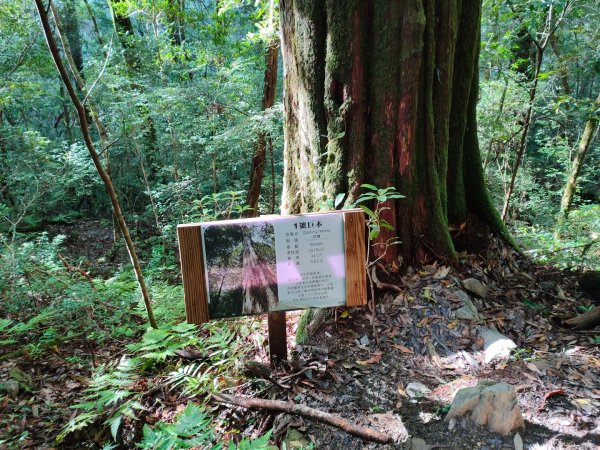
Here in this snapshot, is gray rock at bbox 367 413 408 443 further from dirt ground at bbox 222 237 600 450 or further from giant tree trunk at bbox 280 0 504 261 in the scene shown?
giant tree trunk at bbox 280 0 504 261

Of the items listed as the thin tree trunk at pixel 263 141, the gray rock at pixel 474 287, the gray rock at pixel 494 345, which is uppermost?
the thin tree trunk at pixel 263 141

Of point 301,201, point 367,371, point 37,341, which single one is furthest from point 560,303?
point 37,341

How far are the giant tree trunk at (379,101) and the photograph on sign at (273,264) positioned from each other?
824mm

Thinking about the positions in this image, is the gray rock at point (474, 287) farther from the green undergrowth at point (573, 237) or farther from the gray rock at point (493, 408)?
→ the green undergrowth at point (573, 237)

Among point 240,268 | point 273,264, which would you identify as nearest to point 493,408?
point 273,264

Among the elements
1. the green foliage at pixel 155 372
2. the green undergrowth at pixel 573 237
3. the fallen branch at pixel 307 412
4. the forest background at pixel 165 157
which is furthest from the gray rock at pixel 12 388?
the green undergrowth at pixel 573 237

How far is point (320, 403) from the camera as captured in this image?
7.63 ft

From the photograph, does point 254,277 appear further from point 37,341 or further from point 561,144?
point 561,144

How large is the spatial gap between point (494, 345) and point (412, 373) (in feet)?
2.23

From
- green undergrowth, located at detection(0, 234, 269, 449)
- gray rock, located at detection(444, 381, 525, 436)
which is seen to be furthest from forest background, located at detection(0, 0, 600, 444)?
gray rock, located at detection(444, 381, 525, 436)

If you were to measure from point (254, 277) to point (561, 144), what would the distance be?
11.5m

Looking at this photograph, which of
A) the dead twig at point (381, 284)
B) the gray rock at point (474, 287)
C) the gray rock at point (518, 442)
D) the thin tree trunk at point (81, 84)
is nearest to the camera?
the gray rock at point (518, 442)

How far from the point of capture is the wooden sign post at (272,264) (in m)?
2.19

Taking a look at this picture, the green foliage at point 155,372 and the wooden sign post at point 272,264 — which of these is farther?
the green foliage at point 155,372
